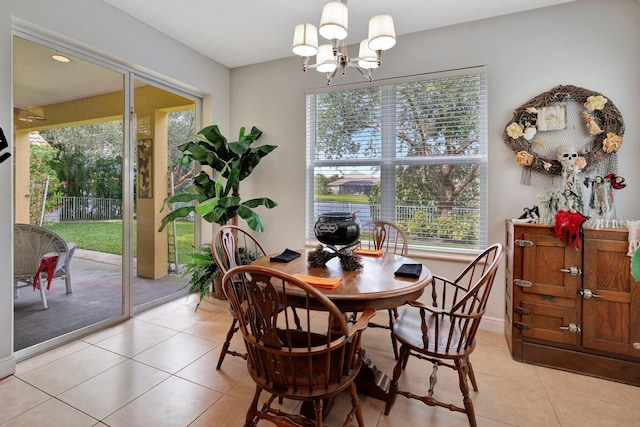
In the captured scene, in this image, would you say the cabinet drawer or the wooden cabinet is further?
the cabinet drawer

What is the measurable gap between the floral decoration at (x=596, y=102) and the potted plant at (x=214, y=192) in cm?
292

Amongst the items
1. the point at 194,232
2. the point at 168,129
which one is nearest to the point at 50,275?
the point at 194,232

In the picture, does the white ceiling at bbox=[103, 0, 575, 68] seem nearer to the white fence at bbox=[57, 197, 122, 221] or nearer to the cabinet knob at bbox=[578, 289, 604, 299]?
the white fence at bbox=[57, 197, 122, 221]

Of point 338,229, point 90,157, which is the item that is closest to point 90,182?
point 90,157

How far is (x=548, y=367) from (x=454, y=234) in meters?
1.25

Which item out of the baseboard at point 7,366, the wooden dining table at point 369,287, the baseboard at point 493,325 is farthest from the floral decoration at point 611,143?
the baseboard at point 7,366

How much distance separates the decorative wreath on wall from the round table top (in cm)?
163

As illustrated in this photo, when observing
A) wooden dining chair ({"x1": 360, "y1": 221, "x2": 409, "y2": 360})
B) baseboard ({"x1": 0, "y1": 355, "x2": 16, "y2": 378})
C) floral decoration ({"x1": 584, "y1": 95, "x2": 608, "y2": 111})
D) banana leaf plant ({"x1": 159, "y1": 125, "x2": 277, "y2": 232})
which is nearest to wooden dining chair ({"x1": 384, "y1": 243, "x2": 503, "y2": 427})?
wooden dining chair ({"x1": 360, "y1": 221, "x2": 409, "y2": 360})

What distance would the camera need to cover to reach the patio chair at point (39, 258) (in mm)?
2354

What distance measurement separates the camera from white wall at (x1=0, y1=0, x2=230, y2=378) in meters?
2.10

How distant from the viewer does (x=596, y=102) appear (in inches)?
94.7

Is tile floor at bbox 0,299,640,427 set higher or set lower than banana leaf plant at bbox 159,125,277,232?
lower

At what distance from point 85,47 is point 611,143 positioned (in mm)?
4336

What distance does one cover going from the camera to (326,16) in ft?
5.77
